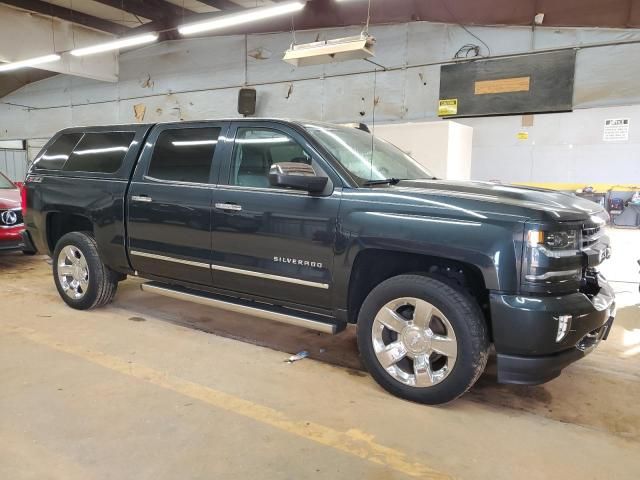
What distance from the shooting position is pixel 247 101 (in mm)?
11328

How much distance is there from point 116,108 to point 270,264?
1294 centimetres

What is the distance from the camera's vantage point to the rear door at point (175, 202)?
360 cm

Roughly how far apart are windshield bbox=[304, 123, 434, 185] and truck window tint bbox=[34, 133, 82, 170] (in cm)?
260

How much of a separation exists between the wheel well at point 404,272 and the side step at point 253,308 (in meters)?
0.22

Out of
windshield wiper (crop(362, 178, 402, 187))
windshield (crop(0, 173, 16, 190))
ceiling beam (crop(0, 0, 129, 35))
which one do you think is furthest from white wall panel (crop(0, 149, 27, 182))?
windshield wiper (crop(362, 178, 402, 187))

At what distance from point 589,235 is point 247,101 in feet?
32.0

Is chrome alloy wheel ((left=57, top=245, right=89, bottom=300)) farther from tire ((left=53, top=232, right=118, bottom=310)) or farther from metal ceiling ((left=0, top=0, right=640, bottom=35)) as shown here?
metal ceiling ((left=0, top=0, right=640, bottom=35))

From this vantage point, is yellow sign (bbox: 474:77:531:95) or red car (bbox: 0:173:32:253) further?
yellow sign (bbox: 474:77:531:95)

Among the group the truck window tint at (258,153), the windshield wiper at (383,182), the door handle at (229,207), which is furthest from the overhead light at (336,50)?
the door handle at (229,207)

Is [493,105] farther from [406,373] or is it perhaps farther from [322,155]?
[406,373]

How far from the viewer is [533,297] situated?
2455 mm

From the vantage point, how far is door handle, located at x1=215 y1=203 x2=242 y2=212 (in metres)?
3.38

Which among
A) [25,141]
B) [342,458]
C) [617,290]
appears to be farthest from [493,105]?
[25,141]

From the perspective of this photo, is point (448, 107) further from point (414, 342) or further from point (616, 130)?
point (414, 342)
